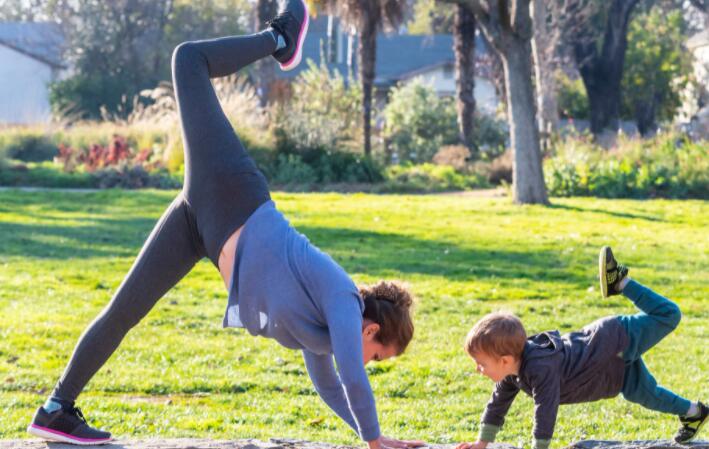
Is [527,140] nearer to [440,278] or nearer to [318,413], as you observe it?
[440,278]

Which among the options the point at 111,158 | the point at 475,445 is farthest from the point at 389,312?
the point at 111,158

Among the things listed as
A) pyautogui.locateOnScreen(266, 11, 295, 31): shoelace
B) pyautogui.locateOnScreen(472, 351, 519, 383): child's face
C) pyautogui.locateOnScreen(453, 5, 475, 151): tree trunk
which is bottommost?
pyautogui.locateOnScreen(472, 351, 519, 383): child's face

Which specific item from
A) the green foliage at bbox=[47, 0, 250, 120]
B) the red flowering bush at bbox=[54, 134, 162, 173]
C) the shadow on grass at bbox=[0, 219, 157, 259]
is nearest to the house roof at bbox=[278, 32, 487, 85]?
the green foliage at bbox=[47, 0, 250, 120]

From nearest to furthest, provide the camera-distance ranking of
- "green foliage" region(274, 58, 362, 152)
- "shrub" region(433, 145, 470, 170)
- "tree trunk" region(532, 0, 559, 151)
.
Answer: "green foliage" region(274, 58, 362, 152) < "shrub" region(433, 145, 470, 170) < "tree trunk" region(532, 0, 559, 151)

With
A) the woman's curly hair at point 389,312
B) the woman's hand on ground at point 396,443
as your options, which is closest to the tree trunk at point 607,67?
the woman's hand on ground at point 396,443

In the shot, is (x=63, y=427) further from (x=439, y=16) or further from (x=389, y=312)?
(x=439, y=16)

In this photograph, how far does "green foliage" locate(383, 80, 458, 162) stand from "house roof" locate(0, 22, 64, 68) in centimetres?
2679

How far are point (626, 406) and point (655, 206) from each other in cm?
1087

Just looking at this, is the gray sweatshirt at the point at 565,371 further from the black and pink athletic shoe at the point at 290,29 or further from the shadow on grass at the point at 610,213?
the shadow on grass at the point at 610,213

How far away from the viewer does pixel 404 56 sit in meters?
53.1

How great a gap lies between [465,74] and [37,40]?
125ft

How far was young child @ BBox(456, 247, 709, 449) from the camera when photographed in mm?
3982

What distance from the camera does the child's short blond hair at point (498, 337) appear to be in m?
3.95

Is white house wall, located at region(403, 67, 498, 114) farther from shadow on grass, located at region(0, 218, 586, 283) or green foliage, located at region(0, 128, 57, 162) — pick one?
shadow on grass, located at region(0, 218, 586, 283)
